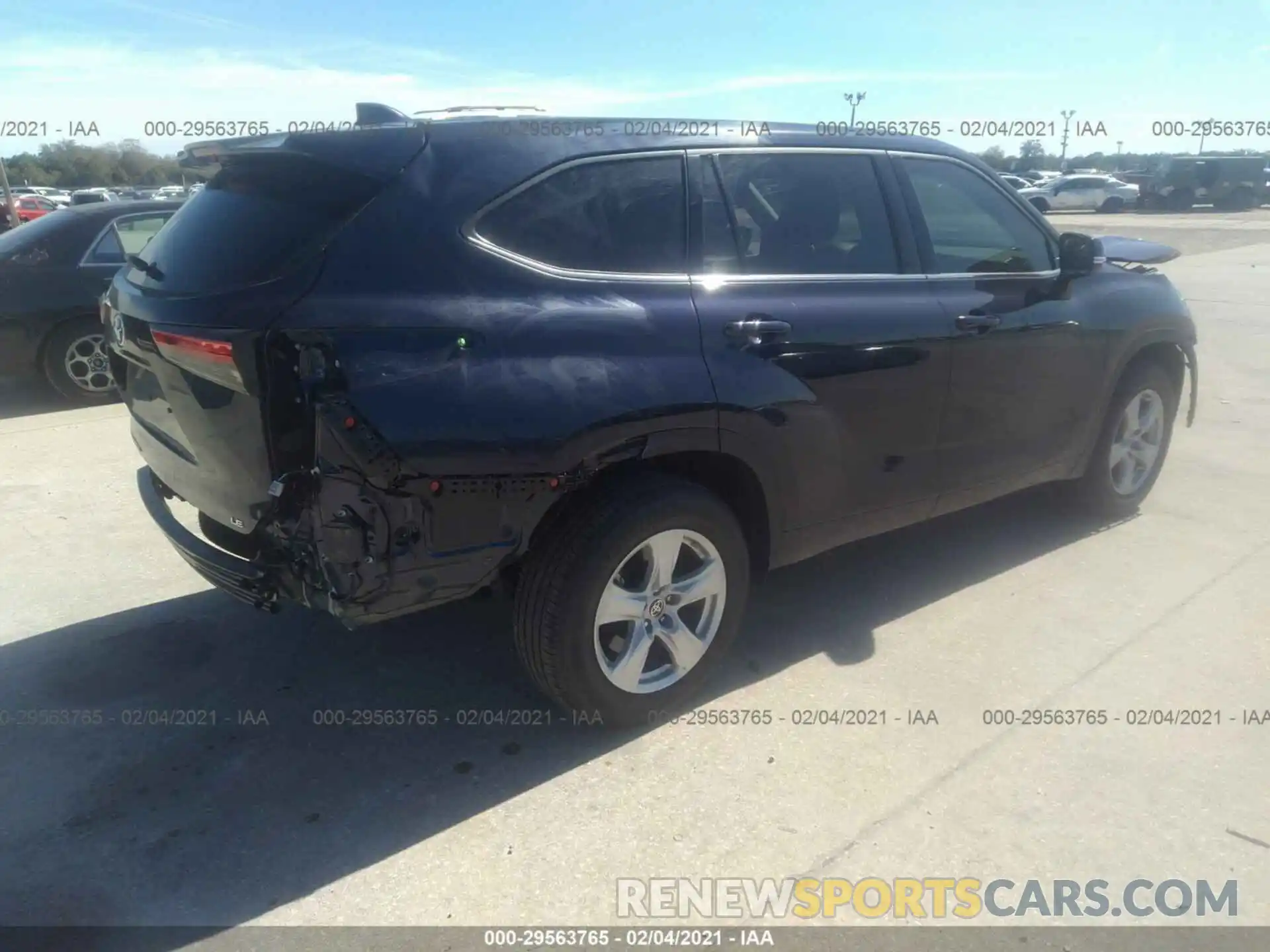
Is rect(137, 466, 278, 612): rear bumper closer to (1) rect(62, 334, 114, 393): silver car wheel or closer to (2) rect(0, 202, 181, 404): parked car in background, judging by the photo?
(2) rect(0, 202, 181, 404): parked car in background

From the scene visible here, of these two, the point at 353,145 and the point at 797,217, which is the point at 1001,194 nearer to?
the point at 797,217

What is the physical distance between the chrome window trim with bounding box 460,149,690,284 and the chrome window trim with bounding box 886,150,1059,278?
1.21 m

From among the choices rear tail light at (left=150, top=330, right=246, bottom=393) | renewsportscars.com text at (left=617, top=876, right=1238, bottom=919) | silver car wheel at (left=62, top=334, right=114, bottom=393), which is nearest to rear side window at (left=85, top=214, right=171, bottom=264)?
silver car wheel at (left=62, top=334, right=114, bottom=393)

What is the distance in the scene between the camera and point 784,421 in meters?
3.39

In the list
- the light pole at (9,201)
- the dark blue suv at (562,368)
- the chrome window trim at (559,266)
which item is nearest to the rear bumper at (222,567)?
the dark blue suv at (562,368)

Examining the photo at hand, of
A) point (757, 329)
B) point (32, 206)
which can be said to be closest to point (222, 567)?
point (757, 329)

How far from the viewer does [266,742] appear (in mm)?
3316

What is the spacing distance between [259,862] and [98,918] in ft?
1.28

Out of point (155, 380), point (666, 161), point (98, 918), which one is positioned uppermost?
point (666, 161)

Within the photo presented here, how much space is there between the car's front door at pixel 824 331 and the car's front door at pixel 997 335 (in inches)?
5.3

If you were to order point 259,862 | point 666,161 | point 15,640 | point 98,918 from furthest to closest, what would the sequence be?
point 15,640 → point 666,161 → point 259,862 → point 98,918

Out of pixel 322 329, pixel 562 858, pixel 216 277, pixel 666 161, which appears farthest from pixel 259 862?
pixel 666 161

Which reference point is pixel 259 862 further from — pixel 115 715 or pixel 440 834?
pixel 115 715

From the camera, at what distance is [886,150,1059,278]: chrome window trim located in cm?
402
